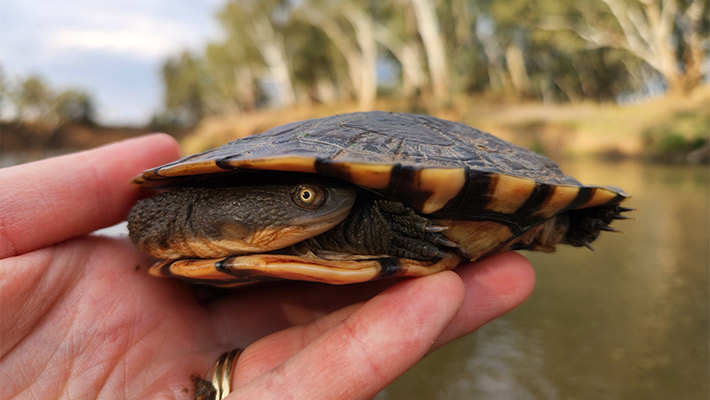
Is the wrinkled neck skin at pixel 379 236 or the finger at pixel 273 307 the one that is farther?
the finger at pixel 273 307

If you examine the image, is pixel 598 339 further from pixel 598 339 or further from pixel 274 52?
pixel 274 52

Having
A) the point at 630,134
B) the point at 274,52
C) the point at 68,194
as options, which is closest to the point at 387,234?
the point at 68,194

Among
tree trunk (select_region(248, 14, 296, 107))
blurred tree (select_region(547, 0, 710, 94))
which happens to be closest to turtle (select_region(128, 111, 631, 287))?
blurred tree (select_region(547, 0, 710, 94))

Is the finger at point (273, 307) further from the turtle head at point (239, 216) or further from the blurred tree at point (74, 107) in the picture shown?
the blurred tree at point (74, 107)

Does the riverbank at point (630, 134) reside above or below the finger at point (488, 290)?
below

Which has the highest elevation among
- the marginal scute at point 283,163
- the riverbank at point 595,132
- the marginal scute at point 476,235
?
the marginal scute at point 283,163

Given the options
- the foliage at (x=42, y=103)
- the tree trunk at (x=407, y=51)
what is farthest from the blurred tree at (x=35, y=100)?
the tree trunk at (x=407, y=51)
